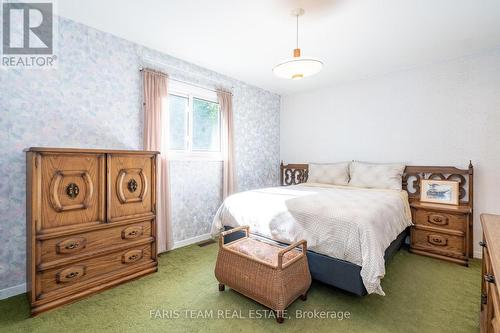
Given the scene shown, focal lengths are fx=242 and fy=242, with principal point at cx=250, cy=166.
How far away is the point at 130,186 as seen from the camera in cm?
223

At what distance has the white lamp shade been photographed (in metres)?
1.96

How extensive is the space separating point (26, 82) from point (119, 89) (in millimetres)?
735

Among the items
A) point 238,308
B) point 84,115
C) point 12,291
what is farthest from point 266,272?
point 84,115

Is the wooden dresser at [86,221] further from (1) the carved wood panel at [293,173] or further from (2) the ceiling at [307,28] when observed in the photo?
(1) the carved wood panel at [293,173]

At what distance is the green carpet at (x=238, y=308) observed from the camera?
1.63 m

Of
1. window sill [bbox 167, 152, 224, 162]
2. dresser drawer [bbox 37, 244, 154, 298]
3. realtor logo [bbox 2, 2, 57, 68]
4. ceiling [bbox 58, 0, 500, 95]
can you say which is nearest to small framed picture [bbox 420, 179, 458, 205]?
ceiling [bbox 58, 0, 500, 95]

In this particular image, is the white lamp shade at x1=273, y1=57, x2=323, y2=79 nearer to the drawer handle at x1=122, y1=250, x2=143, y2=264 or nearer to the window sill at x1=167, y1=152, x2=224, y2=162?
the window sill at x1=167, y1=152, x2=224, y2=162

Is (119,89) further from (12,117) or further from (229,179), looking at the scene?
(229,179)

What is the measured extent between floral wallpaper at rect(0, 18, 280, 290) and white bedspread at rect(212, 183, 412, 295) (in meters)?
0.76

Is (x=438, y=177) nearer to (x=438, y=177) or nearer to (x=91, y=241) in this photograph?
(x=438, y=177)

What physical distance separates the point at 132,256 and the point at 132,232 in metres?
0.22

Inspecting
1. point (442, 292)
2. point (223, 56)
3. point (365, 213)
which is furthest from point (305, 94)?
point (442, 292)

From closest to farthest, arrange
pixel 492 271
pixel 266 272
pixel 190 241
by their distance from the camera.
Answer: pixel 492 271
pixel 266 272
pixel 190 241

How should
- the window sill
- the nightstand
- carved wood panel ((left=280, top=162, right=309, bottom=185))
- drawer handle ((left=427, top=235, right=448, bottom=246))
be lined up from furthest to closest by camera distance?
1. carved wood panel ((left=280, top=162, right=309, bottom=185))
2. the window sill
3. drawer handle ((left=427, top=235, right=448, bottom=246))
4. the nightstand
